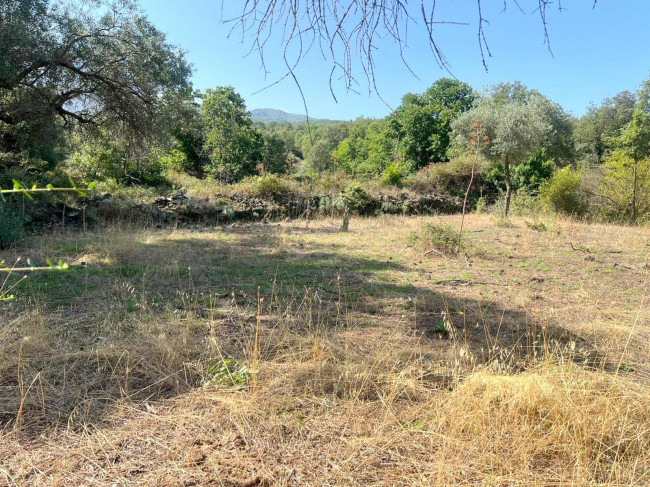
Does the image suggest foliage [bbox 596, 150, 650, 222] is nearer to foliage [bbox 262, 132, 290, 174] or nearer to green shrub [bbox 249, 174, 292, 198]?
green shrub [bbox 249, 174, 292, 198]

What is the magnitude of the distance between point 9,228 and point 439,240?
734 centimetres

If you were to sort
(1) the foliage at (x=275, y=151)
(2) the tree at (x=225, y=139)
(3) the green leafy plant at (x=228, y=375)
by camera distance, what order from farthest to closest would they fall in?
(1) the foliage at (x=275, y=151) → (2) the tree at (x=225, y=139) → (3) the green leafy plant at (x=228, y=375)

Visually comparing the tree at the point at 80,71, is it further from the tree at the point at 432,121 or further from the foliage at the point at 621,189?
the tree at the point at 432,121

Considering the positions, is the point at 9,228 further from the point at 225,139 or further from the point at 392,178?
the point at 225,139

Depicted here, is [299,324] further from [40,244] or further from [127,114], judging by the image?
[127,114]

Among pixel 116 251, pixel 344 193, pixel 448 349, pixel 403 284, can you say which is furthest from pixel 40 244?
pixel 344 193

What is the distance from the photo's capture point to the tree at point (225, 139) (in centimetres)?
1745

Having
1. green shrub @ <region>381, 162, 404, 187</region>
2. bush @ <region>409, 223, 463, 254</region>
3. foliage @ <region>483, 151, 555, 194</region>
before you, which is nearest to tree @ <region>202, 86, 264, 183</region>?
green shrub @ <region>381, 162, 404, 187</region>

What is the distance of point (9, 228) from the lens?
622cm

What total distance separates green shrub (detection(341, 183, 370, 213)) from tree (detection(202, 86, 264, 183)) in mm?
6242

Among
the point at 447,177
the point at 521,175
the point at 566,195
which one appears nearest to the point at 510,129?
the point at 566,195

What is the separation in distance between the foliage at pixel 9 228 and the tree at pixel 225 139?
10103 mm

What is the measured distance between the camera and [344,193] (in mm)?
13070

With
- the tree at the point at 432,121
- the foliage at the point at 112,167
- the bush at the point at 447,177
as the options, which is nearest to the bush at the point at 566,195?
the bush at the point at 447,177
